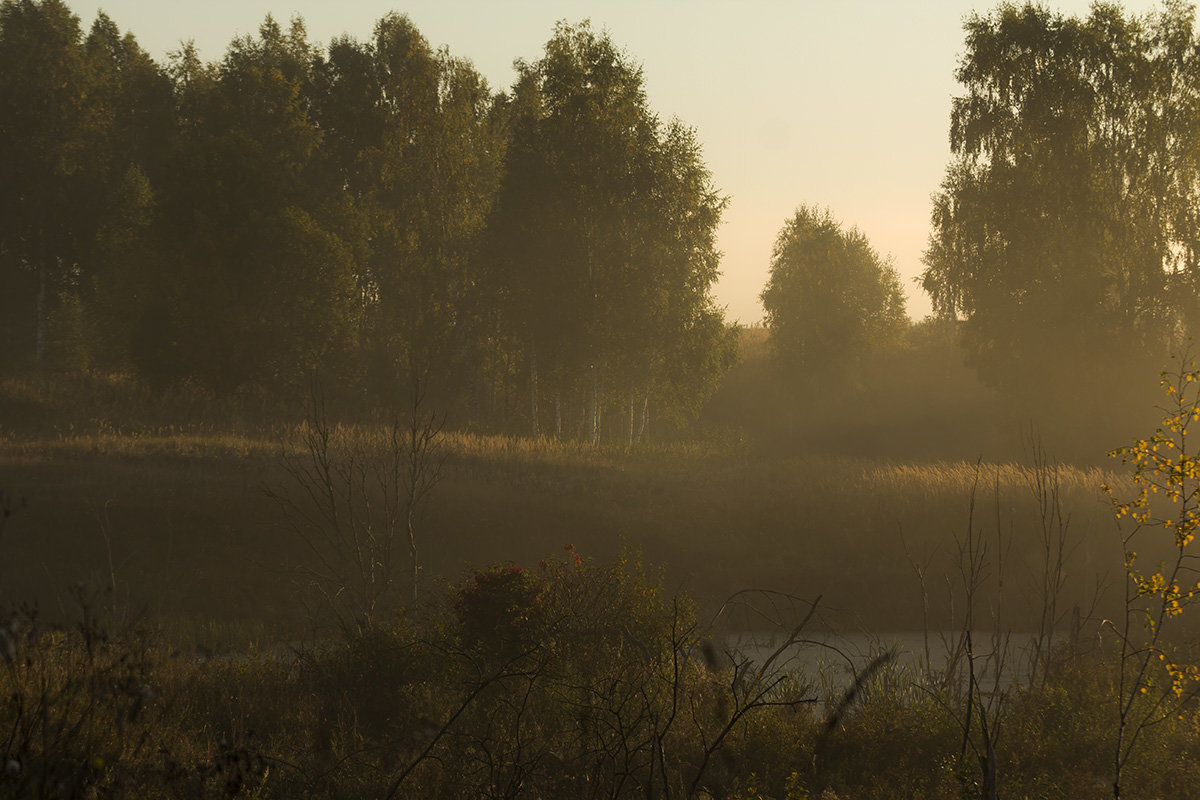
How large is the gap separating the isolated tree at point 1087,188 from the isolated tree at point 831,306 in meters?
10.7

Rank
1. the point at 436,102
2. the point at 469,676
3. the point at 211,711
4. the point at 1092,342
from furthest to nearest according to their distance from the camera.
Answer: the point at 436,102 → the point at 1092,342 → the point at 469,676 → the point at 211,711

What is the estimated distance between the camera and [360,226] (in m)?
29.2

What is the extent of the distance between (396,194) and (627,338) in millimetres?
11731

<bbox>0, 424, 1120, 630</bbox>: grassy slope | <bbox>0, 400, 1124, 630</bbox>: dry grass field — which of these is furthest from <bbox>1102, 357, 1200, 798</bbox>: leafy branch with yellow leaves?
<bbox>0, 424, 1120, 630</bbox>: grassy slope

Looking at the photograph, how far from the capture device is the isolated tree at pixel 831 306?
3738 centimetres

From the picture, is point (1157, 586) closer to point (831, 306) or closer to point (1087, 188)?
point (1087, 188)

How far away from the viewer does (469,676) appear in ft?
30.0

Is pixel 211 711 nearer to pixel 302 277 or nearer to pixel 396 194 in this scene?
pixel 302 277

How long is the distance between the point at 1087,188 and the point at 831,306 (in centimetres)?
1305

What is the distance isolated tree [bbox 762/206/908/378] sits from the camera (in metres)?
37.4

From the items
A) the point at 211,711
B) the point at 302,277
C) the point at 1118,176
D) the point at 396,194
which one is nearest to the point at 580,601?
the point at 211,711

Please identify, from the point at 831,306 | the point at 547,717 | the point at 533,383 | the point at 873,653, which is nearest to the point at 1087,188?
the point at 831,306

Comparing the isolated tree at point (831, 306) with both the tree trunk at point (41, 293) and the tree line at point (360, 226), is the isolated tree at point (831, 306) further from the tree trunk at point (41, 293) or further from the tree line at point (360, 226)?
the tree trunk at point (41, 293)

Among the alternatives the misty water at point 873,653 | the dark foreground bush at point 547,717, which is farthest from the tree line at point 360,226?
the dark foreground bush at point 547,717
